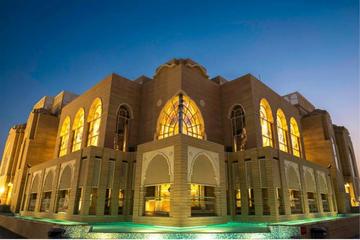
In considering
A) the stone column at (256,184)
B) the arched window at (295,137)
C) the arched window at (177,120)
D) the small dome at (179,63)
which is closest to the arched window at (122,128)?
the arched window at (177,120)

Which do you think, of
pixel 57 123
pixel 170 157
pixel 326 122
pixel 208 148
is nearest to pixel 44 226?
pixel 170 157

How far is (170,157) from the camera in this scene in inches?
571

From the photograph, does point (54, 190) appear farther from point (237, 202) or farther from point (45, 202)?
point (237, 202)

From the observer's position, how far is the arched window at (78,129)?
23.6 metres

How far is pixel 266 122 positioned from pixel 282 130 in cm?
338

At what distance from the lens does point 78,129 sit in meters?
24.4

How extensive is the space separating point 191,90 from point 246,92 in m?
4.47

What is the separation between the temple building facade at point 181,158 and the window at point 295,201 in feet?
0.23

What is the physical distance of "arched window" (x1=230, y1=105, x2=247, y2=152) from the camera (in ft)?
67.5

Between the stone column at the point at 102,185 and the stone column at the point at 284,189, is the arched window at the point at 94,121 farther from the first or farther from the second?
the stone column at the point at 284,189

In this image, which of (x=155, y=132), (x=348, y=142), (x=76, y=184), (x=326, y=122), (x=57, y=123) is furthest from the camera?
(x=348, y=142)

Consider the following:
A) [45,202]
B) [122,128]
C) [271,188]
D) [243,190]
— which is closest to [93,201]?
[45,202]

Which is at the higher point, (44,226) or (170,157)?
(170,157)

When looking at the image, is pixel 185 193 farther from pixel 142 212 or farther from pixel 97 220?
pixel 97 220
